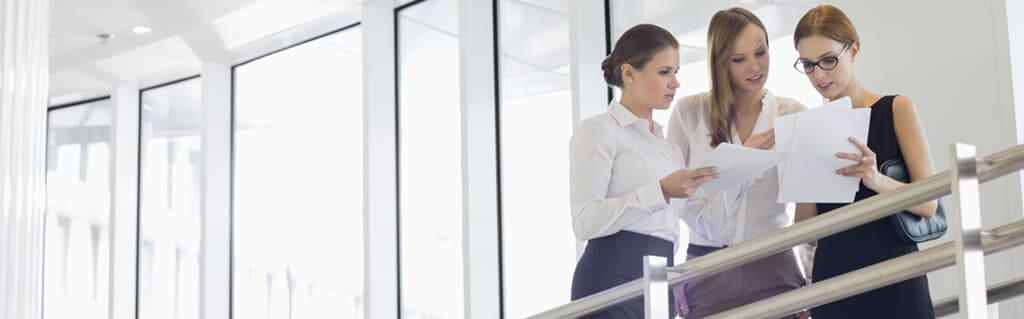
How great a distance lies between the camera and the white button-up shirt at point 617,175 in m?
2.60

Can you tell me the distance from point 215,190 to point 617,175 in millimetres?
5712

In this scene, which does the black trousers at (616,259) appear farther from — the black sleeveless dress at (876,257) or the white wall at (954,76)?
the white wall at (954,76)

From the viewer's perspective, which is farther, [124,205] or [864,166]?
[124,205]

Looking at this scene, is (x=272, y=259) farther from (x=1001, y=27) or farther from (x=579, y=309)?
(x=579, y=309)

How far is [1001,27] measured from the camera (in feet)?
10.6

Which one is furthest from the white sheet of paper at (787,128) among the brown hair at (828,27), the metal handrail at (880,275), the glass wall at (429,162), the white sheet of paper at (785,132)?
the glass wall at (429,162)

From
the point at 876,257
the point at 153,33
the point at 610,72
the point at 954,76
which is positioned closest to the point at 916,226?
the point at 876,257

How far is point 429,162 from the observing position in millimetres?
6348

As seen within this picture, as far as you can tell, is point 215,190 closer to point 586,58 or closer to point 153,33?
point 153,33

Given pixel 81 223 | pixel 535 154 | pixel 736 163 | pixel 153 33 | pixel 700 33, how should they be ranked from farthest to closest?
pixel 81 223, pixel 153 33, pixel 535 154, pixel 700 33, pixel 736 163

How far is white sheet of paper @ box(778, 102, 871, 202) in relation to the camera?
2.22 meters

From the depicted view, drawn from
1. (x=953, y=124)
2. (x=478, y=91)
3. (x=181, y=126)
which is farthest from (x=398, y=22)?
(x=953, y=124)

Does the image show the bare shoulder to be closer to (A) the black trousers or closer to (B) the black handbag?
(B) the black handbag

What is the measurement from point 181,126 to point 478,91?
3.50 meters
